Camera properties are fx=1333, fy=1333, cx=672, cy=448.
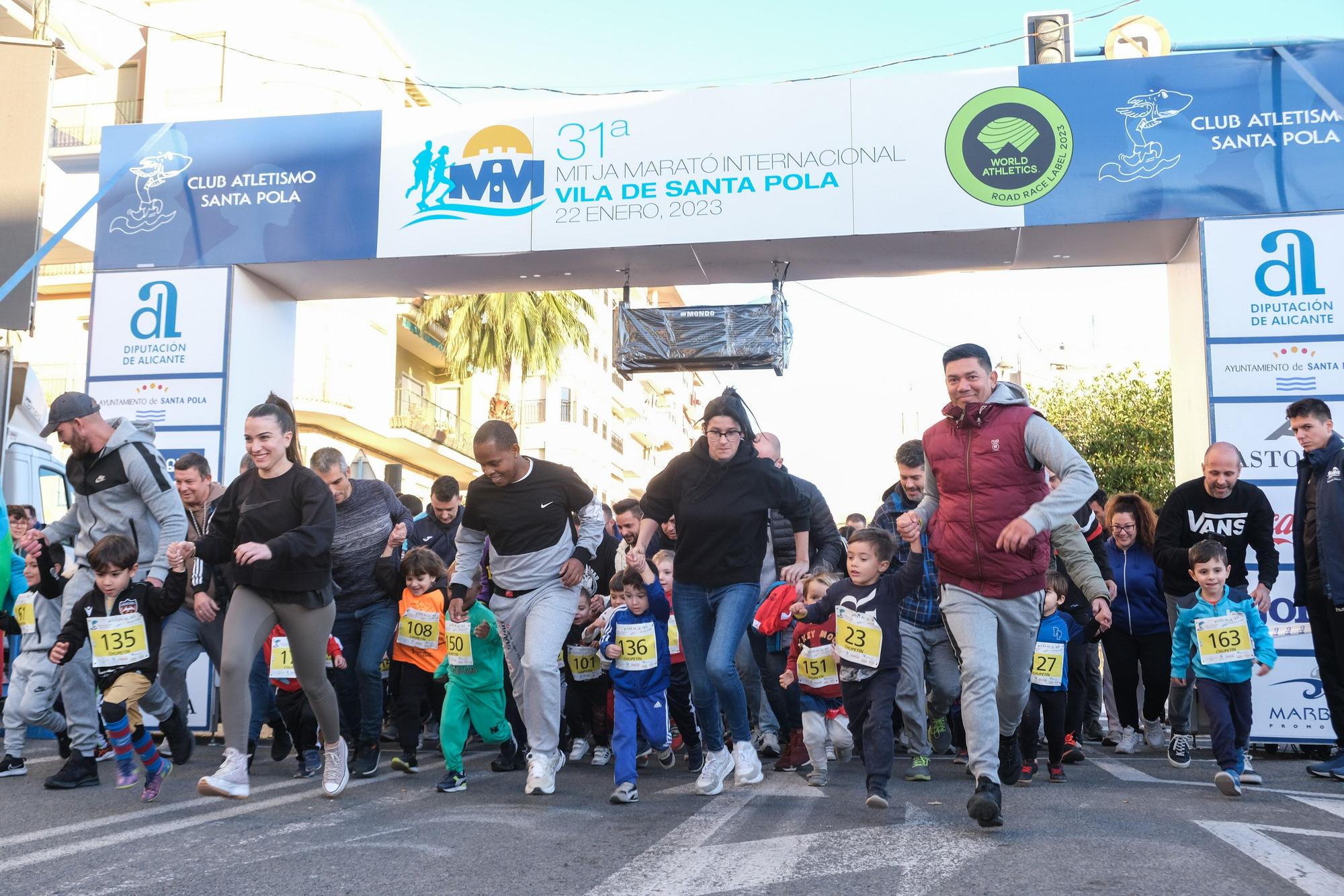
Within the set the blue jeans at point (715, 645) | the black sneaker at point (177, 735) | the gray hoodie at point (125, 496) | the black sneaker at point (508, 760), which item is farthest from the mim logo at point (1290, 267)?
the black sneaker at point (177, 735)

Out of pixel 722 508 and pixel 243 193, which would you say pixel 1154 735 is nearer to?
pixel 722 508

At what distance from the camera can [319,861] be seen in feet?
16.6

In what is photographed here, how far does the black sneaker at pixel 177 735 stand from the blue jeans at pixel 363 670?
0.67m

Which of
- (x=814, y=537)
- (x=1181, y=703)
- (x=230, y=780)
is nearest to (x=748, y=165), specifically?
(x=814, y=537)

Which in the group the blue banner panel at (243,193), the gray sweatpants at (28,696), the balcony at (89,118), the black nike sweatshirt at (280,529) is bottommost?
the gray sweatpants at (28,696)

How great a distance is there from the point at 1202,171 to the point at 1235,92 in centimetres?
67

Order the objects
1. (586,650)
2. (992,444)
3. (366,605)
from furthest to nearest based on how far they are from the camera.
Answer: (586,650) < (366,605) < (992,444)

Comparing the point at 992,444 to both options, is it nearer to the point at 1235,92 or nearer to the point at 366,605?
the point at 366,605

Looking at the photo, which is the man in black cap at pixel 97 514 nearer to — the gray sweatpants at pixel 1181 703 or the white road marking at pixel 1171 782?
the white road marking at pixel 1171 782

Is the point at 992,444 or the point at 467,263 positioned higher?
the point at 467,263

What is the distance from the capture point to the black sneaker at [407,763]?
8.28m

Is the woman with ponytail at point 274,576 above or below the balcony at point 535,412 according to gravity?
below

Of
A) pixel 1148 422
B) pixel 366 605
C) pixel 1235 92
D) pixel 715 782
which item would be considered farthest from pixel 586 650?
pixel 1148 422

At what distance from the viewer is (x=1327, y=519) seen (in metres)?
8.12
